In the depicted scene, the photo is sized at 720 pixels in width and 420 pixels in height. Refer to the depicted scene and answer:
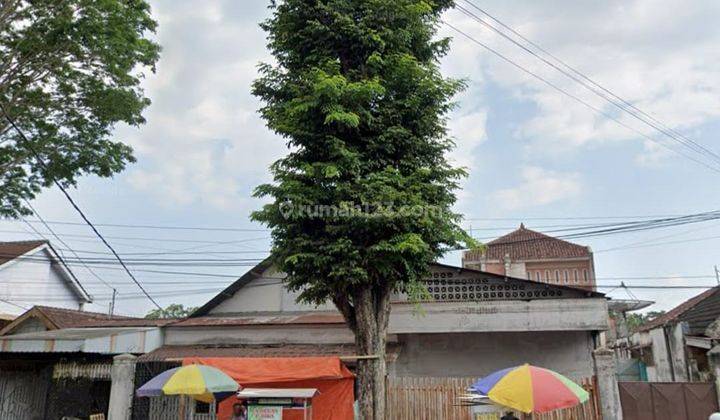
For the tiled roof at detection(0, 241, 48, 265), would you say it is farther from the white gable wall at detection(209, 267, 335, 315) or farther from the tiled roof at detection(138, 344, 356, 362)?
the tiled roof at detection(138, 344, 356, 362)

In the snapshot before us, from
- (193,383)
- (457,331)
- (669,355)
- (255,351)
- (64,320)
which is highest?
(64,320)

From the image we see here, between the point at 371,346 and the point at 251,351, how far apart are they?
4.79m

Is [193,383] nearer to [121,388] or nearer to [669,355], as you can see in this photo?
[121,388]

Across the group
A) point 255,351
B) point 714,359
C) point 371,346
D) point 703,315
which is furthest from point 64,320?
point 703,315

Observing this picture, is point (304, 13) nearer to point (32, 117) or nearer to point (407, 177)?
point (407, 177)

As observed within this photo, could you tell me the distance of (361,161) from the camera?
8883mm

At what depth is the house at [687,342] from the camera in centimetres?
1368

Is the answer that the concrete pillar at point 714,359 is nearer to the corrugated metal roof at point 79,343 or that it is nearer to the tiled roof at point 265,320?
the tiled roof at point 265,320

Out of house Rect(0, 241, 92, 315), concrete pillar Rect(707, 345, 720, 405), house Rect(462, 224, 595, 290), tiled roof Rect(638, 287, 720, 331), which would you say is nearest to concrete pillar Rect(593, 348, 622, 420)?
concrete pillar Rect(707, 345, 720, 405)

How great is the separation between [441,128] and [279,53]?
3475 mm

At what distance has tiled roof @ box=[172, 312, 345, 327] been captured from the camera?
12.7m

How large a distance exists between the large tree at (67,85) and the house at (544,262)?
30181 millimetres

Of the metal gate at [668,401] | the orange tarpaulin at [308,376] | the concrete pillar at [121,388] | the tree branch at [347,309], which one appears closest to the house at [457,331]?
the metal gate at [668,401]

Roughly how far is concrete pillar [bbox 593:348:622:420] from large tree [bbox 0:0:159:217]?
39.2 feet
